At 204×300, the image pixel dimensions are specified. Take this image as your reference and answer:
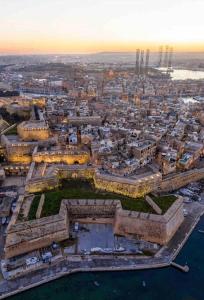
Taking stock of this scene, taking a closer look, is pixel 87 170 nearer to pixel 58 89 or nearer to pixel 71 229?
pixel 71 229

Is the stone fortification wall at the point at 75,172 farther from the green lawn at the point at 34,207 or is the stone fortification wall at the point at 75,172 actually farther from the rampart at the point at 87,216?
the rampart at the point at 87,216

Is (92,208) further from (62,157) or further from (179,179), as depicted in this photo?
(179,179)

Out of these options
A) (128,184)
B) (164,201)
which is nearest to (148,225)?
(164,201)

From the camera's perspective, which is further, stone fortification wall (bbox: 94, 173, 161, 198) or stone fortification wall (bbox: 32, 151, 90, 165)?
stone fortification wall (bbox: 32, 151, 90, 165)

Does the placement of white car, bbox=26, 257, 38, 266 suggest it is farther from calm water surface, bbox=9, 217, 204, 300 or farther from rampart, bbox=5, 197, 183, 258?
calm water surface, bbox=9, 217, 204, 300

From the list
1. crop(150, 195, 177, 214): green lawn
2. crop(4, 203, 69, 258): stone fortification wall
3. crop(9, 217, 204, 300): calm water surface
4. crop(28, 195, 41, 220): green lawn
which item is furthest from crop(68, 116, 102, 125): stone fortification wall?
crop(9, 217, 204, 300): calm water surface

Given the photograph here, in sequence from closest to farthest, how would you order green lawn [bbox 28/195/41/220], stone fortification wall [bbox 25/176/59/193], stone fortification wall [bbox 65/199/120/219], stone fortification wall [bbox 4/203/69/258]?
stone fortification wall [bbox 4/203/69/258] → green lawn [bbox 28/195/41/220] → stone fortification wall [bbox 65/199/120/219] → stone fortification wall [bbox 25/176/59/193]
